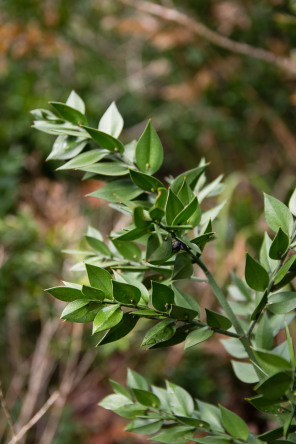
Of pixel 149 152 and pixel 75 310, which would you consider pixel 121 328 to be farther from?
pixel 149 152

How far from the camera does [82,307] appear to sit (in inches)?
12.0

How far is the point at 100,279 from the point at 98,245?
111 mm

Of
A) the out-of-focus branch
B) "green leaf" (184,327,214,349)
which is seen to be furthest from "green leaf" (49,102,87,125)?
the out-of-focus branch

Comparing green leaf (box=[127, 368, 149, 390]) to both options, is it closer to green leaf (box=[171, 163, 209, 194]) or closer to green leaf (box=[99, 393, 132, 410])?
green leaf (box=[99, 393, 132, 410])

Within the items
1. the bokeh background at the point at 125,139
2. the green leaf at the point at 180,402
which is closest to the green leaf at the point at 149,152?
the green leaf at the point at 180,402

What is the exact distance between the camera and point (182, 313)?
12.7 inches

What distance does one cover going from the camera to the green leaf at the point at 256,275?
1.02 ft

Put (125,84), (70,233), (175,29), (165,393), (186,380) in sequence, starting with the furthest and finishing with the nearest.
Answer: (125,84) < (175,29) < (70,233) < (186,380) < (165,393)

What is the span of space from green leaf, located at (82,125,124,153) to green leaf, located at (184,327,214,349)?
172 mm

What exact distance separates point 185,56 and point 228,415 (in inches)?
66.2

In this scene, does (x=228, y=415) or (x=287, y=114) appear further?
(x=287, y=114)

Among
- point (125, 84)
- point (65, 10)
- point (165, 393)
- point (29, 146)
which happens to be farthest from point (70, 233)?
point (125, 84)

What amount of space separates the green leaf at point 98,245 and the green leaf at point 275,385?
0.21m

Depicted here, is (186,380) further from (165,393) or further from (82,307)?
(82,307)
